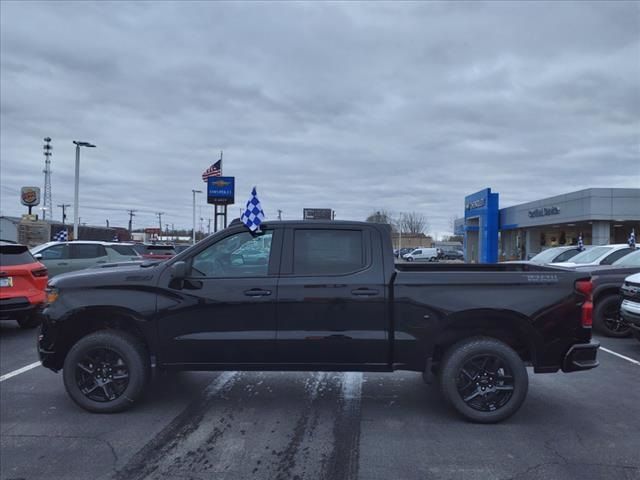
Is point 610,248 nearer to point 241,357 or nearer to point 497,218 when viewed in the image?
point 241,357

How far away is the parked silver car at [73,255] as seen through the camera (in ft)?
47.2

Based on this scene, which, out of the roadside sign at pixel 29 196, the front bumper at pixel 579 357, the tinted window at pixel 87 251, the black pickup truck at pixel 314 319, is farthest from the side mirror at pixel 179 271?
the roadside sign at pixel 29 196

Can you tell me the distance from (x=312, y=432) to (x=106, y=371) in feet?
6.99

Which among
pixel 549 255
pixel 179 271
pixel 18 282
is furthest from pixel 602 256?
pixel 18 282

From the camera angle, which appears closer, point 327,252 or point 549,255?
point 327,252

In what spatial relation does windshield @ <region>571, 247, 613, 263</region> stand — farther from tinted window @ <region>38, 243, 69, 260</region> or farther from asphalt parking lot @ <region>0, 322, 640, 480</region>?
tinted window @ <region>38, 243, 69, 260</region>

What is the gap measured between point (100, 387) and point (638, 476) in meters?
4.67

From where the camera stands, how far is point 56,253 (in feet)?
48.0

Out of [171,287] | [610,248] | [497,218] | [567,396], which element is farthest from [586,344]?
[497,218]

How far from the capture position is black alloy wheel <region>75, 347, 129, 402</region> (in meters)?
5.12

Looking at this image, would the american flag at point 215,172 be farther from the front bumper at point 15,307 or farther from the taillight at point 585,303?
the taillight at point 585,303

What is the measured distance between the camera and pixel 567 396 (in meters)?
5.82

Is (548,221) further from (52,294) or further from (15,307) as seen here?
(52,294)

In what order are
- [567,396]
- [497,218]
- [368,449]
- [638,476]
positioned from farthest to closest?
[497,218] → [567,396] → [368,449] → [638,476]
